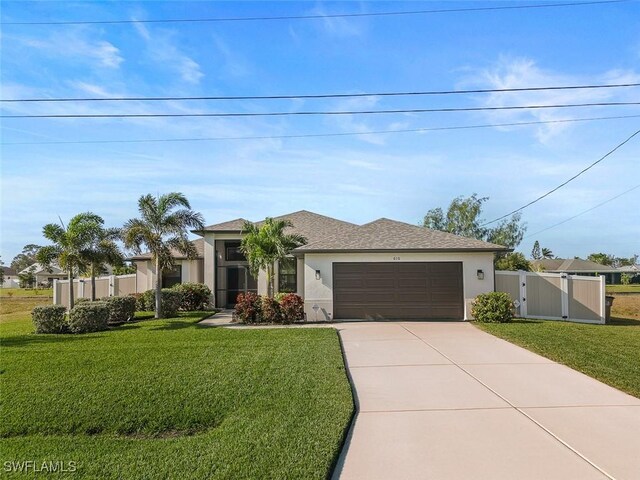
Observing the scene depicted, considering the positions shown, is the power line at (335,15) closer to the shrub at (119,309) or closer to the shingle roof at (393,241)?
the shingle roof at (393,241)

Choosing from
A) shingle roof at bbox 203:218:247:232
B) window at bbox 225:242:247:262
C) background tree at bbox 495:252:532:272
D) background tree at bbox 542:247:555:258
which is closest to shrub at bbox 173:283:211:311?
window at bbox 225:242:247:262

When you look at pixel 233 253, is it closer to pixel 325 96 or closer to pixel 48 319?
pixel 48 319

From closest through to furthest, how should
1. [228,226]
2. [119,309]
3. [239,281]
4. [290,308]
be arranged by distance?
[290,308], [119,309], [228,226], [239,281]

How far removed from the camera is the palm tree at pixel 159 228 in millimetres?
15547

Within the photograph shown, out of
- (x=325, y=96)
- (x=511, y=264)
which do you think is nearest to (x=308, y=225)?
(x=325, y=96)

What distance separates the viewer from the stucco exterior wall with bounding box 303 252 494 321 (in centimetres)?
1547

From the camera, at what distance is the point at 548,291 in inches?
650

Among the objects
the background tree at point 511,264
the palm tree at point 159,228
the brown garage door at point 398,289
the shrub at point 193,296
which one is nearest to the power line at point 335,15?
the palm tree at point 159,228

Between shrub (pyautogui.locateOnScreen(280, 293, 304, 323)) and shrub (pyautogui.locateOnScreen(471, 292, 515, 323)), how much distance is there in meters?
6.03

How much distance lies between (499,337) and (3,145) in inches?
557

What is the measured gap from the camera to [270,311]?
1466cm

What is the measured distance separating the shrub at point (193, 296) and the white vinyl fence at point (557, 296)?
40.7 ft

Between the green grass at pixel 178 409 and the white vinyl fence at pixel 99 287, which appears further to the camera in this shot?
the white vinyl fence at pixel 99 287

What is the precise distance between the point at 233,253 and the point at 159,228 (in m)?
5.03
